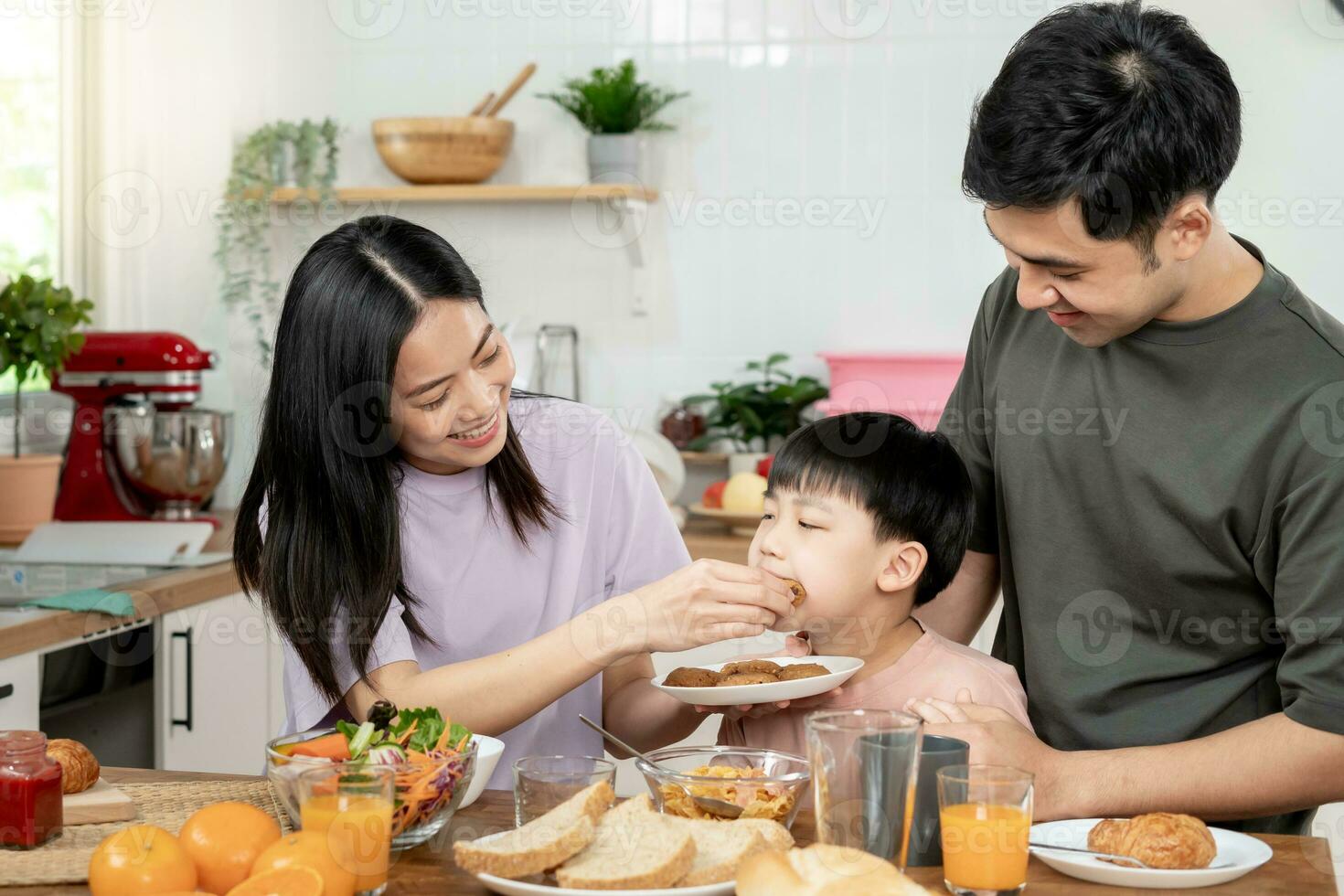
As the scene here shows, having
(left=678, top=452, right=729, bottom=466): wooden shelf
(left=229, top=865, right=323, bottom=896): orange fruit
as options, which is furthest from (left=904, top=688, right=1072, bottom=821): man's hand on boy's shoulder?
(left=678, top=452, right=729, bottom=466): wooden shelf

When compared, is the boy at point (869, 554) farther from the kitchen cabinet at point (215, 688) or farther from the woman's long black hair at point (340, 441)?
the kitchen cabinet at point (215, 688)

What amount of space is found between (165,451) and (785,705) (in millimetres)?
2044

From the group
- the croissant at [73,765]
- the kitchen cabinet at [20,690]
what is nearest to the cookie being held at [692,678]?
the croissant at [73,765]

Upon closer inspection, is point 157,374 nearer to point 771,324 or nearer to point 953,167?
point 771,324

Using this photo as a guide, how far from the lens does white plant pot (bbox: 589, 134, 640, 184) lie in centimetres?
348

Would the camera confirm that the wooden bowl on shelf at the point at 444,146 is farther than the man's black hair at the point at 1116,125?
Yes

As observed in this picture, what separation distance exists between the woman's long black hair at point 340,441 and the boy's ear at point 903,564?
23.0 inches

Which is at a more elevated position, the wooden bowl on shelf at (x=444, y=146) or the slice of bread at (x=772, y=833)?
the wooden bowl on shelf at (x=444, y=146)

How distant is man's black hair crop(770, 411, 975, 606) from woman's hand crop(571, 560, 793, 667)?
0.72 ft

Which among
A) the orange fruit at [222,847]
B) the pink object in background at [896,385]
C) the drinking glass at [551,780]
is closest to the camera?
the orange fruit at [222,847]

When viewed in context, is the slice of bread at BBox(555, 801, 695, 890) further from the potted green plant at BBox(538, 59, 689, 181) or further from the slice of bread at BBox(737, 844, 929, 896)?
the potted green plant at BBox(538, 59, 689, 181)

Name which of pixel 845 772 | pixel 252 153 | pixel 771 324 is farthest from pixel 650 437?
pixel 845 772

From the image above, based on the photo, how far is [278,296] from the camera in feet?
12.3

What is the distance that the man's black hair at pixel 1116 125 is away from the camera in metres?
1.33
